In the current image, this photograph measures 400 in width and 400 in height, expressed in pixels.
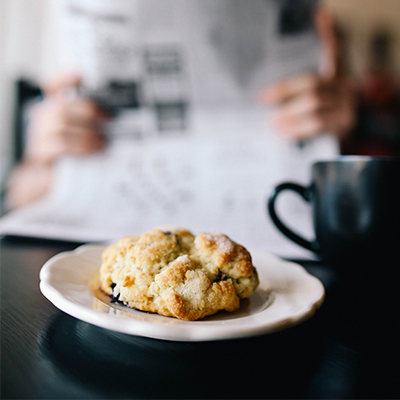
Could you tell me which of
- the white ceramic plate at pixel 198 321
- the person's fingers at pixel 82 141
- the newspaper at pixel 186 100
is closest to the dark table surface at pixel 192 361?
the white ceramic plate at pixel 198 321

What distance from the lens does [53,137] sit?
1.02m

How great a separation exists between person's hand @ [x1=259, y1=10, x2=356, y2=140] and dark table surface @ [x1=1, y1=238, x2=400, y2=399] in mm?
754

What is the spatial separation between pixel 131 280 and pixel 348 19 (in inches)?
78.5

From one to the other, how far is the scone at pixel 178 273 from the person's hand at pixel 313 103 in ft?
2.40

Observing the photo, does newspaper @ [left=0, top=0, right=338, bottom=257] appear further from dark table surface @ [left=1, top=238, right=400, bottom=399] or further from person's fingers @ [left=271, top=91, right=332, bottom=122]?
dark table surface @ [left=1, top=238, right=400, bottom=399]

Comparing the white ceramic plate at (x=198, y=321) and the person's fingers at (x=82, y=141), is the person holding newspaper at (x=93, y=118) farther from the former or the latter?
the white ceramic plate at (x=198, y=321)

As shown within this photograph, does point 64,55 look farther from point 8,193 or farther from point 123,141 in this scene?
point 8,193

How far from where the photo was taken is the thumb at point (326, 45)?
1.02 metres

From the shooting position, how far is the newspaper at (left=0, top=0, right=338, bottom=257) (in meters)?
0.89

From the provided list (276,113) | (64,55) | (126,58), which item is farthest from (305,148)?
(64,55)

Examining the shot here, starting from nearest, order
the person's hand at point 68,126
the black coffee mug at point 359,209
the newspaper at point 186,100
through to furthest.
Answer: the black coffee mug at point 359,209, the newspaper at point 186,100, the person's hand at point 68,126

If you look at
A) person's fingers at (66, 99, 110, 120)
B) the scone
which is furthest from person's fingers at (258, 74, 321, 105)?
the scone

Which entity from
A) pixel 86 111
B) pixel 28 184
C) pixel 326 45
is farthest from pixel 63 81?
pixel 326 45

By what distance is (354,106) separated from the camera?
111 cm
